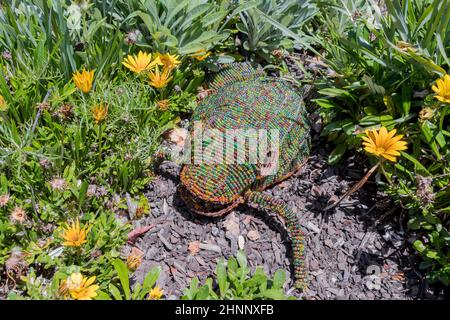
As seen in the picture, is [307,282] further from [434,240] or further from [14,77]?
[14,77]

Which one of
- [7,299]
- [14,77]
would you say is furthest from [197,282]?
[14,77]

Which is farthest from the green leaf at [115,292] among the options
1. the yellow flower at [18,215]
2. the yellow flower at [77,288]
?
the yellow flower at [18,215]

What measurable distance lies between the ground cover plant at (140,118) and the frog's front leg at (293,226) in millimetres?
154

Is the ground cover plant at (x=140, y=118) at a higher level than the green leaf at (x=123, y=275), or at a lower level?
higher

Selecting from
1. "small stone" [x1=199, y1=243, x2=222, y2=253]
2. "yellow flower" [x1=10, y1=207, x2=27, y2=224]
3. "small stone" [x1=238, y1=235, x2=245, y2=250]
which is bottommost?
"small stone" [x1=199, y1=243, x2=222, y2=253]

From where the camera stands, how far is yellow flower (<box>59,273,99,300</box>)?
168 centimetres

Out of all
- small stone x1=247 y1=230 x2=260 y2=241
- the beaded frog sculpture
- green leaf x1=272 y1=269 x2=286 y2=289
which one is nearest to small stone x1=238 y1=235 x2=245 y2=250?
small stone x1=247 y1=230 x2=260 y2=241

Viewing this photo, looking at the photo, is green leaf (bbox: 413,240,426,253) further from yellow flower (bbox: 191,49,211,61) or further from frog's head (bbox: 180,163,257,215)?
yellow flower (bbox: 191,49,211,61)

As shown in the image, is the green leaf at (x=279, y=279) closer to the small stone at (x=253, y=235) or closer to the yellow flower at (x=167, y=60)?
the small stone at (x=253, y=235)

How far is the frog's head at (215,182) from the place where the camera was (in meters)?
2.18

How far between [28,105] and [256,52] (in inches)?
48.8

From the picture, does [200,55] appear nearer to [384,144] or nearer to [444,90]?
[384,144]

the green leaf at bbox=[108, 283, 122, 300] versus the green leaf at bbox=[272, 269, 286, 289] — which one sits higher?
the green leaf at bbox=[272, 269, 286, 289]

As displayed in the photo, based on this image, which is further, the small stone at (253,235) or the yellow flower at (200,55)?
the yellow flower at (200,55)
